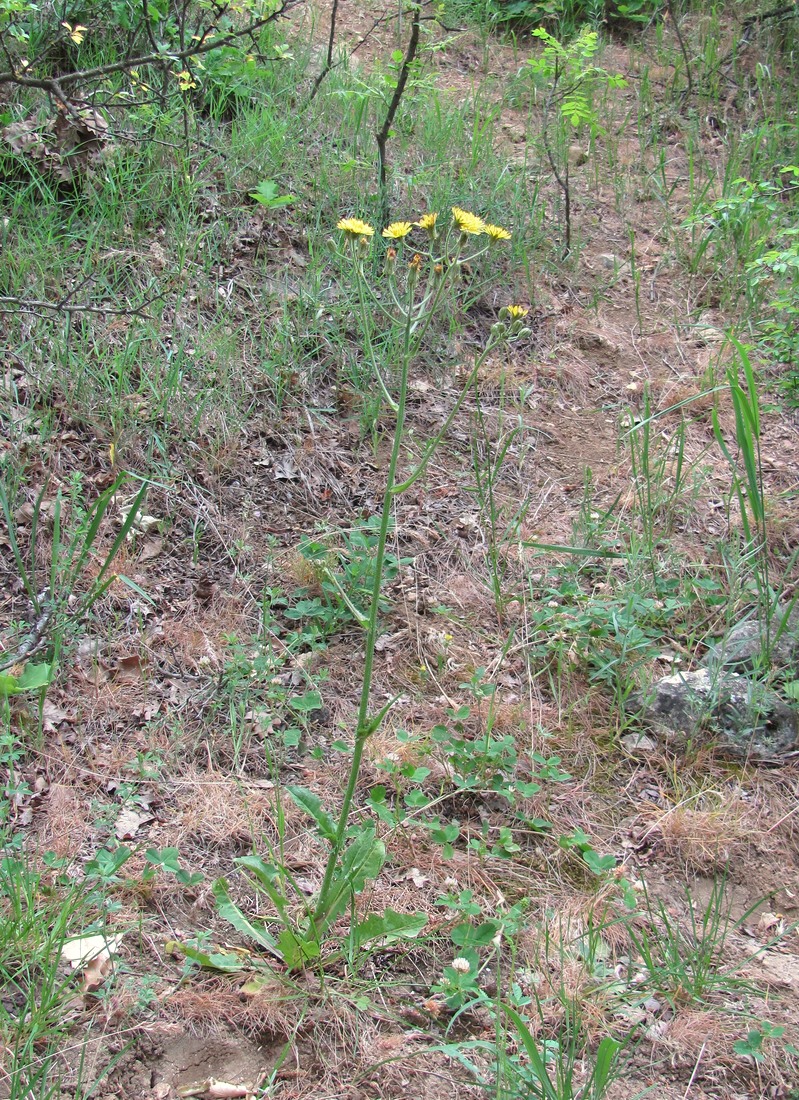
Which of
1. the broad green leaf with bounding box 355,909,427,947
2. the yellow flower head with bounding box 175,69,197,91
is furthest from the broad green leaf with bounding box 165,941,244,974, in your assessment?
the yellow flower head with bounding box 175,69,197,91

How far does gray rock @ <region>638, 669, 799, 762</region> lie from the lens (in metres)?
2.50

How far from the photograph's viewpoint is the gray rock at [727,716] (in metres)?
2.50

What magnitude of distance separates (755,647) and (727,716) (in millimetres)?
274

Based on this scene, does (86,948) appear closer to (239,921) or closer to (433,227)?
(239,921)

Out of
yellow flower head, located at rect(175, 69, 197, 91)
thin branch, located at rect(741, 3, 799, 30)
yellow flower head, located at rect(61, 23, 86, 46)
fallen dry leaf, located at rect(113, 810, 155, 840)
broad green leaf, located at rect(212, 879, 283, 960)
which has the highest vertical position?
thin branch, located at rect(741, 3, 799, 30)

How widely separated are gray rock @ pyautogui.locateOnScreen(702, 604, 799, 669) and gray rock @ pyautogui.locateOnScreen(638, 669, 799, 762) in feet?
0.28

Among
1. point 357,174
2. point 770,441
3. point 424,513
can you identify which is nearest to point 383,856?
point 424,513

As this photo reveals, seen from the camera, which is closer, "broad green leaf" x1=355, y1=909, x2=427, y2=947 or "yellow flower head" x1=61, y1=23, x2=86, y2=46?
"broad green leaf" x1=355, y1=909, x2=427, y2=947

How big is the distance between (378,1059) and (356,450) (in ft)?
7.10

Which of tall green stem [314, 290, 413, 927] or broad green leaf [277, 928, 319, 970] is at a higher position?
tall green stem [314, 290, 413, 927]

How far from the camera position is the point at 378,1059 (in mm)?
1771

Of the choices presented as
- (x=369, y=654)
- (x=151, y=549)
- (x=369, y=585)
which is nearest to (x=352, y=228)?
(x=369, y=654)

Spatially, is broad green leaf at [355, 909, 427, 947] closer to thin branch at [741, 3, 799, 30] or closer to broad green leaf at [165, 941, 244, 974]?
broad green leaf at [165, 941, 244, 974]

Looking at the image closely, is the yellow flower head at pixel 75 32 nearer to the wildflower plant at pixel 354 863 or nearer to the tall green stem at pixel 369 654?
the wildflower plant at pixel 354 863
